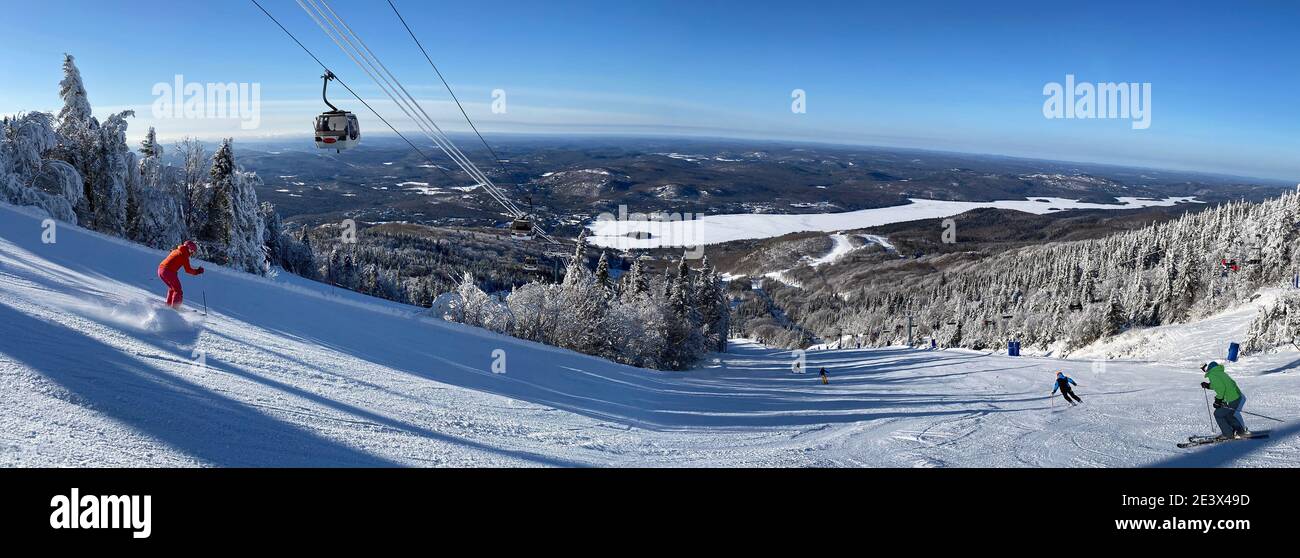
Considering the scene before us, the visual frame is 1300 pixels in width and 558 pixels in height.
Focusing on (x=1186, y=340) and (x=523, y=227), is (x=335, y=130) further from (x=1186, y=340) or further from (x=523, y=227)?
(x=1186, y=340)

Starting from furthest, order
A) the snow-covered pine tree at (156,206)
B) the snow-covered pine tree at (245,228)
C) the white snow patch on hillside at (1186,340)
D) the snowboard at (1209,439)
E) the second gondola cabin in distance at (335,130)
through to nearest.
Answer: the snow-covered pine tree at (245,228) < the snow-covered pine tree at (156,206) < the white snow patch on hillside at (1186,340) < the second gondola cabin in distance at (335,130) < the snowboard at (1209,439)

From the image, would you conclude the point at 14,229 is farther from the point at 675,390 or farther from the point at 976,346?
the point at 976,346

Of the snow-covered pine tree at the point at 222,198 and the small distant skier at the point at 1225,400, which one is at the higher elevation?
the snow-covered pine tree at the point at 222,198

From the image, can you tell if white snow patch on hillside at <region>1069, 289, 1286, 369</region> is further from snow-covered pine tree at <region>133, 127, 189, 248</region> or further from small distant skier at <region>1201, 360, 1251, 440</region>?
snow-covered pine tree at <region>133, 127, 189, 248</region>

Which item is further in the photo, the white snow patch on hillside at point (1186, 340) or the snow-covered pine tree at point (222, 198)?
the snow-covered pine tree at point (222, 198)

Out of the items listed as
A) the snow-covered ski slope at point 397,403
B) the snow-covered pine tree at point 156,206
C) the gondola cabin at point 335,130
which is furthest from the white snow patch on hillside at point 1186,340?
the snow-covered pine tree at point 156,206

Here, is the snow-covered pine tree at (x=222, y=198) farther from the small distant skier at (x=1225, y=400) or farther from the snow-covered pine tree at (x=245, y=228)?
the small distant skier at (x=1225, y=400)

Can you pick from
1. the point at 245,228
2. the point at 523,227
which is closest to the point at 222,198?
the point at 245,228
